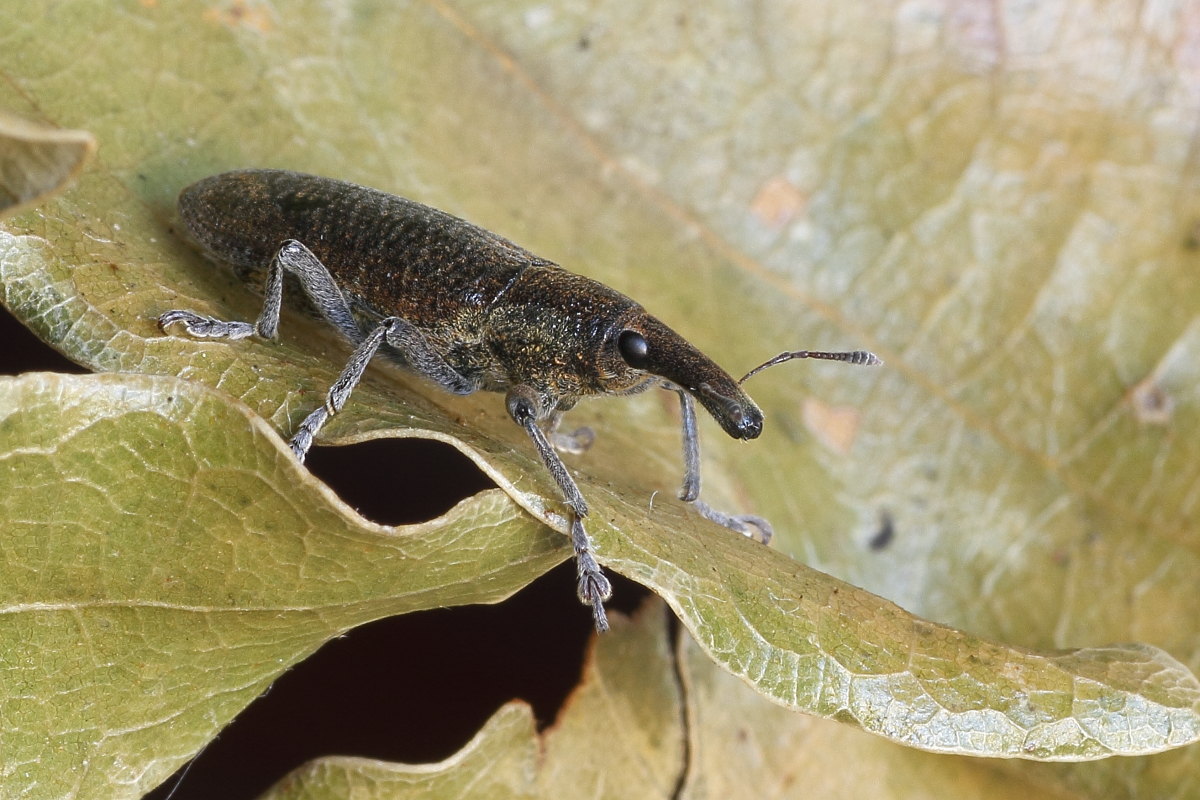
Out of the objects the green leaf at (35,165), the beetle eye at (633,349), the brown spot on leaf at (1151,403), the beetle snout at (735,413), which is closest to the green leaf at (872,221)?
the brown spot on leaf at (1151,403)

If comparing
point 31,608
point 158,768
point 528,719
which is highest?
point 31,608

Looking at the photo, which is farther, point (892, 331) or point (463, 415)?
point (892, 331)

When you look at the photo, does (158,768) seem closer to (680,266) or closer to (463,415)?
(463,415)

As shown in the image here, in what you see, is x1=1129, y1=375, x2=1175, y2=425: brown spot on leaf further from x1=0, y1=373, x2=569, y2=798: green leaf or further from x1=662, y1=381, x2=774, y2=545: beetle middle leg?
x1=0, y1=373, x2=569, y2=798: green leaf

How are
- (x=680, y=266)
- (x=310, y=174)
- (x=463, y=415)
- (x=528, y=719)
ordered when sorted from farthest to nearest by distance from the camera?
(x=680, y=266)
(x=310, y=174)
(x=463, y=415)
(x=528, y=719)

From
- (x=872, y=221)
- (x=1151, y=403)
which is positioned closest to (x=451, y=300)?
(x=872, y=221)

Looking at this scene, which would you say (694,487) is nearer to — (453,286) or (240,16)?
(453,286)

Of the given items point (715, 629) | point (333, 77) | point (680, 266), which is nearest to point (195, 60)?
point (333, 77)

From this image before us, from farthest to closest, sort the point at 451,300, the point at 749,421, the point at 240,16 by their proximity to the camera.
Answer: the point at 240,16 < the point at 451,300 < the point at 749,421

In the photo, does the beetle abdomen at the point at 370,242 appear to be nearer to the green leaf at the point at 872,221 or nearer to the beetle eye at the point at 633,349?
the green leaf at the point at 872,221
